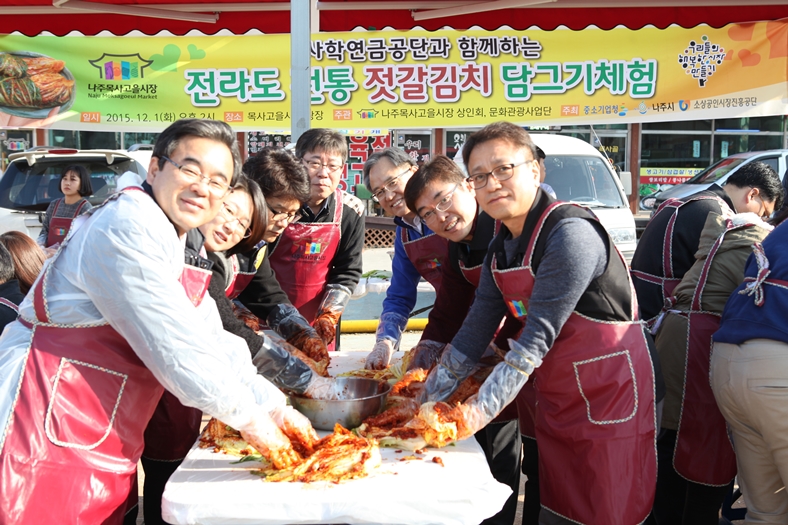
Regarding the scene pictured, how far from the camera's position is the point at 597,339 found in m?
2.12

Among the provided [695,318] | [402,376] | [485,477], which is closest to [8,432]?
[485,477]

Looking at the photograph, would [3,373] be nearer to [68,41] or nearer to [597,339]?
[597,339]

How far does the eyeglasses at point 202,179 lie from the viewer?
5.82 feet

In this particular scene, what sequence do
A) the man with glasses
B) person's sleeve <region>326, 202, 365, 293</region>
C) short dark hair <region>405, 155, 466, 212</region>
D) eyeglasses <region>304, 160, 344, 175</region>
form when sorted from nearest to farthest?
short dark hair <region>405, 155, 466, 212</region>
the man with glasses
eyeglasses <region>304, 160, 344, 175</region>
person's sleeve <region>326, 202, 365, 293</region>

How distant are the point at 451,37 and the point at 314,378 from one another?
12.6 ft

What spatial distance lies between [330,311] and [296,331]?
0.46 m

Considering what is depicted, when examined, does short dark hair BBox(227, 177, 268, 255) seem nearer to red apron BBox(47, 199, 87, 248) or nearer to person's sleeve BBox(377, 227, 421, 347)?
person's sleeve BBox(377, 227, 421, 347)

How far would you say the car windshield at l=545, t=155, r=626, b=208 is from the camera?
298 inches

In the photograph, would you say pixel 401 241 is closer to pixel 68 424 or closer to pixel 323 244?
pixel 323 244

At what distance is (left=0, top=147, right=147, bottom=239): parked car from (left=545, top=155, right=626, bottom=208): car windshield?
4.63 m

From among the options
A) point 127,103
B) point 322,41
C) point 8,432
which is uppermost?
point 322,41

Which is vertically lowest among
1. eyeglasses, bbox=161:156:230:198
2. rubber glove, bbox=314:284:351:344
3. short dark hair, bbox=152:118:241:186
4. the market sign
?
rubber glove, bbox=314:284:351:344

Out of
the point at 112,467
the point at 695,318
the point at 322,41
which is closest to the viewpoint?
the point at 112,467

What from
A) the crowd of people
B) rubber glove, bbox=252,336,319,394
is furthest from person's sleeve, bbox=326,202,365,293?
rubber glove, bbox=252,336,319,394
